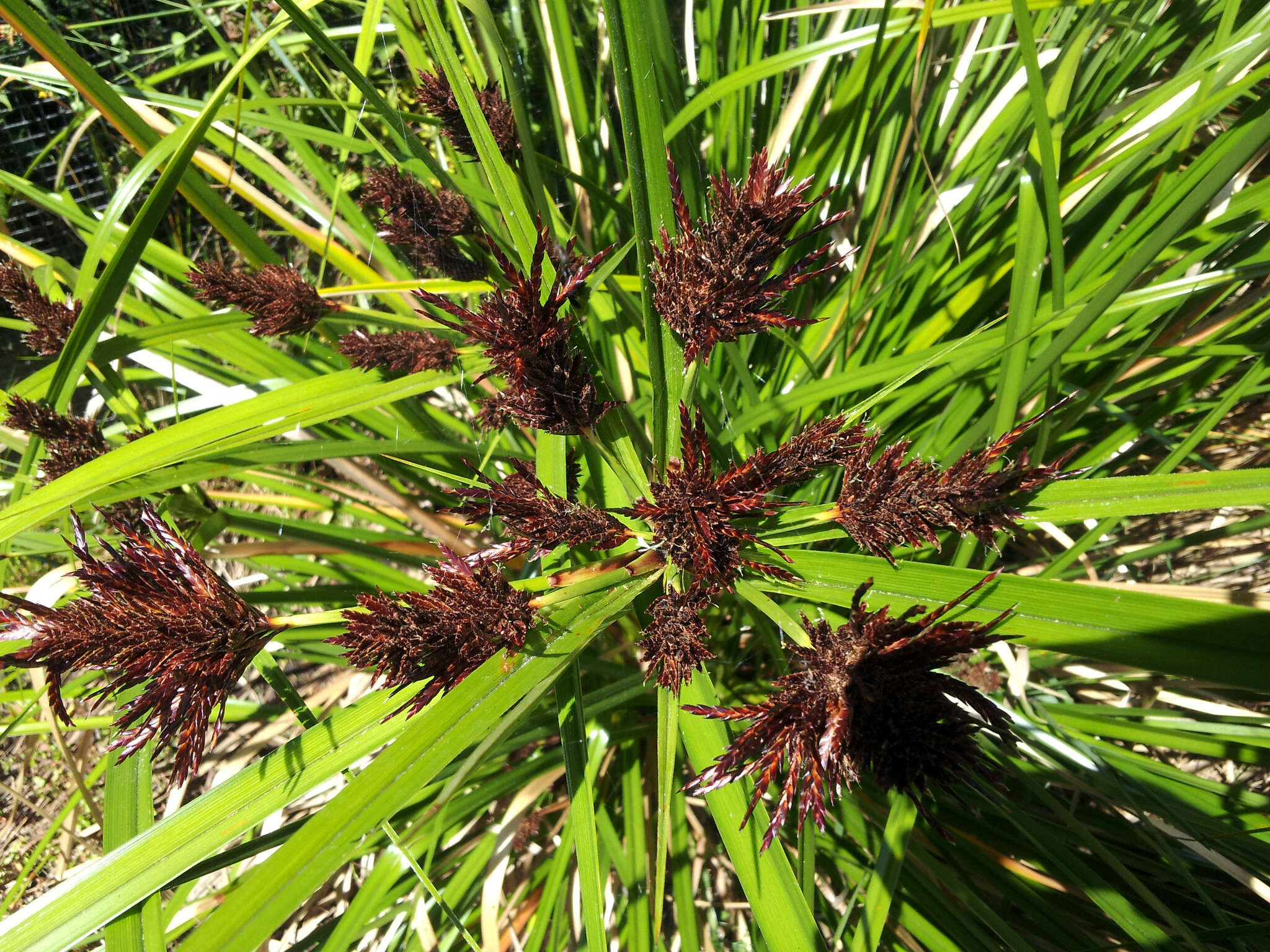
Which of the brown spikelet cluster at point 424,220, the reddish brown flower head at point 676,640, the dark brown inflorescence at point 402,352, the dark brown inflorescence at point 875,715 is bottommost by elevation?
the dark brown inflorescence at point 875,715

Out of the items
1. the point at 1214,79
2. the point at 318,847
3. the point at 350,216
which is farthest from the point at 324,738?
the point at 1214,79

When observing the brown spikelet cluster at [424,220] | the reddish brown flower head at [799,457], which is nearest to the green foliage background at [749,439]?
the brown spikelet cluster at [424,220]

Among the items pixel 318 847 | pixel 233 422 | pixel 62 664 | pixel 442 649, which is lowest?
pixel 318 847

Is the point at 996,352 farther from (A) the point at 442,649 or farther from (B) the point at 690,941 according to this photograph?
(B) the point at 690,941

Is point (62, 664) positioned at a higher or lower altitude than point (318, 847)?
higher

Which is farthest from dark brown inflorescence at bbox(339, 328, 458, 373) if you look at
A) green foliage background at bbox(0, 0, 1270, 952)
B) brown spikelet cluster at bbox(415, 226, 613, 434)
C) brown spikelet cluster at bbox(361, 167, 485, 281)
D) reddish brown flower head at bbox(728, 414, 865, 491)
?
reddish brown flower head at bbox(728, 414, 865, 491)

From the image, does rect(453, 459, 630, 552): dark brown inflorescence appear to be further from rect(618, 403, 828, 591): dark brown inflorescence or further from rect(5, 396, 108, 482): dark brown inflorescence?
rect(5, 396, 108, 482): dark brown inflorescence

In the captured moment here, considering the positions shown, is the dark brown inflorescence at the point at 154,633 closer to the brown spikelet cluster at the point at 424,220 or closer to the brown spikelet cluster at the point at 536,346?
the brown spikelet cluster at the point at 536,346
